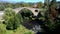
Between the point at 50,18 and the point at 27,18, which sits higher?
the point at 50,18

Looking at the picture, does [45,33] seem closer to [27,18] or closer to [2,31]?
[2,31]

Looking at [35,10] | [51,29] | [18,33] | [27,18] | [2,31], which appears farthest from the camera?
[35,10]

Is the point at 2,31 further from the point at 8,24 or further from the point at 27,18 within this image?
the point at 27,18

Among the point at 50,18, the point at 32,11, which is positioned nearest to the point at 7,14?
the point at 32,11

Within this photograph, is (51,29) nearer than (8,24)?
Yes

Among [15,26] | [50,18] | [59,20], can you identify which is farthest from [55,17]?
[15,26]

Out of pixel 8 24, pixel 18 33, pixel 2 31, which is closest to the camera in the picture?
pixel 2 31

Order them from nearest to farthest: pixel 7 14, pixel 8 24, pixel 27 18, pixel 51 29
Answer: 1. pixel 51 29
2. pixel 8 24
3. pixel 7 14
4. pixel 27 18

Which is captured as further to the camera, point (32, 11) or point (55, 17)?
point (32, 11)

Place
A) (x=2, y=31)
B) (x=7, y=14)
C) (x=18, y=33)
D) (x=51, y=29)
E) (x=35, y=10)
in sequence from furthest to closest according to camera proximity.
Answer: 1. (x=35, y=10)
2. (x=7, y=14)
3. (x=18, y=33)
4. (x=2, y=31)
5. (x=51, y=29)
